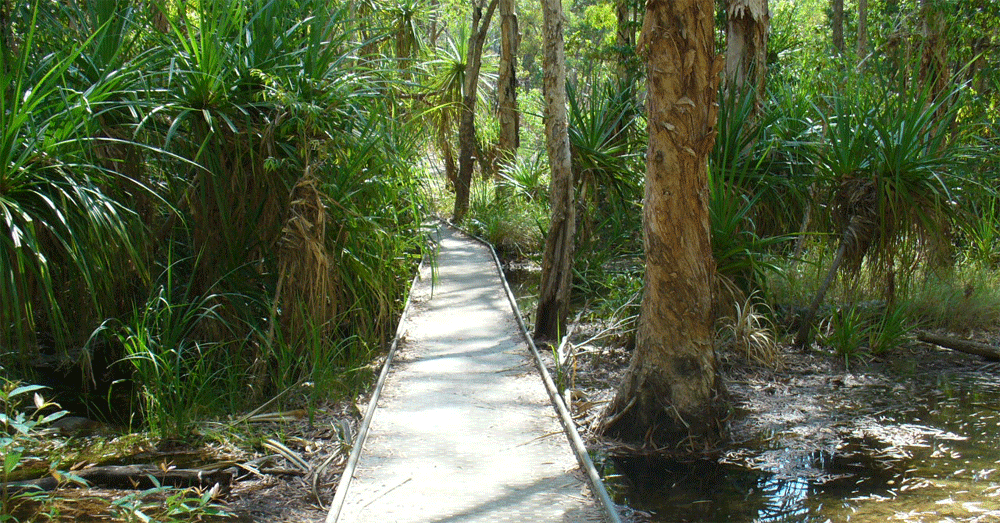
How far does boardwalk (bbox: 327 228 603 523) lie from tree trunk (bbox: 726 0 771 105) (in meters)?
3.52

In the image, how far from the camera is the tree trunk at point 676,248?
449 centimetres

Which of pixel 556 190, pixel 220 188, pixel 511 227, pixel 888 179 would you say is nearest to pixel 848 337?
pixel 888 179

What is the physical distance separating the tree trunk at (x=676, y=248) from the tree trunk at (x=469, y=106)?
10647 mm

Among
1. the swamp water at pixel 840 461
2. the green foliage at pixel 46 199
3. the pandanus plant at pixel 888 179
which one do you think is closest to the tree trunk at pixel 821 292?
the pandanus plant at pixel 888 179

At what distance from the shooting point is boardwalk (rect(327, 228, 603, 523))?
3699 millimetres

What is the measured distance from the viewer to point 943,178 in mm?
6262

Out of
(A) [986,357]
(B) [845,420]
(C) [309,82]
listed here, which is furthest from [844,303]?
(C) [309,82]

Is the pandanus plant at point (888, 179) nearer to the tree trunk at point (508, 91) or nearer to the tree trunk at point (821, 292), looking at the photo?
the tree trunk at point (821, 292)

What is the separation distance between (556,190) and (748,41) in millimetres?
2713

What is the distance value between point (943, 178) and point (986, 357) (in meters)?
2.10

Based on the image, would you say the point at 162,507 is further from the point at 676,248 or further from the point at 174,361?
the point at 676,248

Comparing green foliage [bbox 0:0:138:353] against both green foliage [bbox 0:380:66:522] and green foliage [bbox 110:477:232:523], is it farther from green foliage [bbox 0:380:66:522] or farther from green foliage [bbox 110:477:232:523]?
green foliage [bbox 110:477:232:523]

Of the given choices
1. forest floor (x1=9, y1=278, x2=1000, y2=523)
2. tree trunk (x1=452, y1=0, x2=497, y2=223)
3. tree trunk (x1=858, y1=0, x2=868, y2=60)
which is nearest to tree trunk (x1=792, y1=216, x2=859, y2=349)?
forest floor (x1=9, y1=278, x2=1000, y2=523)

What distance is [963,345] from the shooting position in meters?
7.23
